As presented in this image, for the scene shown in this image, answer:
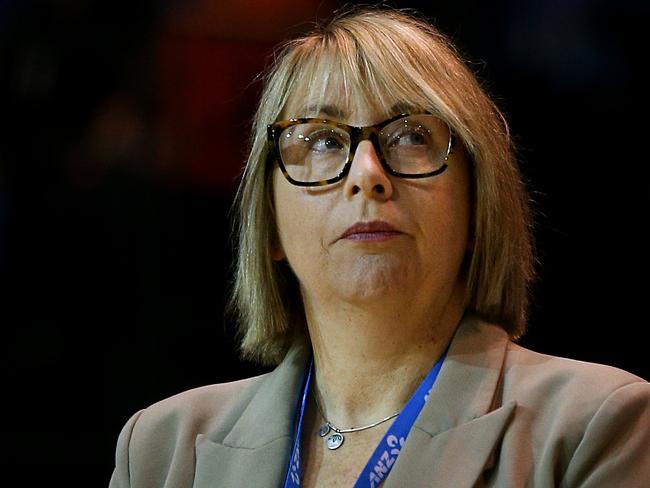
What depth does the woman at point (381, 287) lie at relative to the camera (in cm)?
208

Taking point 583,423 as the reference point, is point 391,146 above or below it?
above

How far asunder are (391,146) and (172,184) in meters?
1.34

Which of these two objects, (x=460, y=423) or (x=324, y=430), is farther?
(x=324, y=430)

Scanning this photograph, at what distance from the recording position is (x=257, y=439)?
2.27m

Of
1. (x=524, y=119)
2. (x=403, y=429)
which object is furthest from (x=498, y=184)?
(x=524, y=119)

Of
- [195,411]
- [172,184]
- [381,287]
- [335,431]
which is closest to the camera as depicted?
[381,287]

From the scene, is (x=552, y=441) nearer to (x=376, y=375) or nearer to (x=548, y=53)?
(x=376, y=375)

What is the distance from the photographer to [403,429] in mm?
2113

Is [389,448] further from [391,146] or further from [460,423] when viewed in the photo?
[391,146]

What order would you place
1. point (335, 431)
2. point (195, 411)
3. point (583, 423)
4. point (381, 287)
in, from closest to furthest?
1. point (583, 423)
2. point (381, 287)
3. point (335, 431)
4. point (195, 411)

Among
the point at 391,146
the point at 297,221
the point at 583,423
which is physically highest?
the point at 391,146

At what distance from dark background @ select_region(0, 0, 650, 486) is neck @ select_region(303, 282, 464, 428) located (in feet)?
2.75

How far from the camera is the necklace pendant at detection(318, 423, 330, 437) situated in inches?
89.6

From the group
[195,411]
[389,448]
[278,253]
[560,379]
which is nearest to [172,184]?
[278,253]
